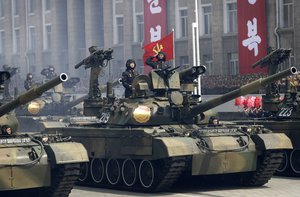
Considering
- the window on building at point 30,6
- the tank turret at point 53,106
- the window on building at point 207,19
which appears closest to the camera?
the tank turret at point 53,106

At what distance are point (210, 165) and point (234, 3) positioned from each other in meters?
29.5

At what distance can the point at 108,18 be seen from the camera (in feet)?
199

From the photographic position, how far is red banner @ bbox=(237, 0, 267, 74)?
47188mm

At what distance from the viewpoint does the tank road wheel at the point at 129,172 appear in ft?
75.9

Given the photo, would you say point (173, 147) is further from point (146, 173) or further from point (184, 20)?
point (184, 20)

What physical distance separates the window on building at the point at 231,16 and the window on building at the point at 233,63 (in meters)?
1.38

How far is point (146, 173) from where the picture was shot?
896 inches

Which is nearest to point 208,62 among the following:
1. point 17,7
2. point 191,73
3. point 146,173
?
point 17,7

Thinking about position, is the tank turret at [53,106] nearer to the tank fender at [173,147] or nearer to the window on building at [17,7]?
the tank fender at [173,147]

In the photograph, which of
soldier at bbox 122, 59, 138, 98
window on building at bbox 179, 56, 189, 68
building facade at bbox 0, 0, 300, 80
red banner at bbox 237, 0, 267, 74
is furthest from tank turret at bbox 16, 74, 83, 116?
window on building at bbox 179, 56, 189, 68

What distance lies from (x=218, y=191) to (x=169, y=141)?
192 centimetres

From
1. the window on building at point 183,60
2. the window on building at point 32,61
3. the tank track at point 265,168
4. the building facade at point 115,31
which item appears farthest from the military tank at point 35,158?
the window on building at point 32,61

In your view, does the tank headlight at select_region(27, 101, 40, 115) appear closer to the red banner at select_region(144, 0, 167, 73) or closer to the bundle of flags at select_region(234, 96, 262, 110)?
the bundle of flags at select_region(234, 96, 262, 110)

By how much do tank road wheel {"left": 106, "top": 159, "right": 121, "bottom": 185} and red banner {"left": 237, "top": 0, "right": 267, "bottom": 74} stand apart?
78.6 ft
